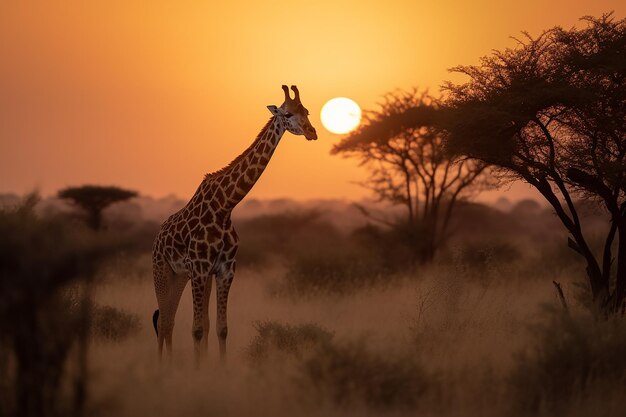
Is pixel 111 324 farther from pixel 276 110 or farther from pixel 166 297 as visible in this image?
pixel 276 110

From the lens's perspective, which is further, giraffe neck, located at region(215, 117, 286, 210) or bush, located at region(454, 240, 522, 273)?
bush, located at region(454, 240, 522, 273)

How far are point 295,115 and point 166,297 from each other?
9.10 feet

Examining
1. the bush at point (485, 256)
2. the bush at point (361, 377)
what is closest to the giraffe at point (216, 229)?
the bush at point (361, 377)

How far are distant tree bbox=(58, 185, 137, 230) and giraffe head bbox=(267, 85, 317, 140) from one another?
21142mm

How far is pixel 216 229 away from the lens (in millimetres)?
9344

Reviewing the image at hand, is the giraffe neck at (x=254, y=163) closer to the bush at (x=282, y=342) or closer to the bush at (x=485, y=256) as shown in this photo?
the bush at (x=282, y=342)

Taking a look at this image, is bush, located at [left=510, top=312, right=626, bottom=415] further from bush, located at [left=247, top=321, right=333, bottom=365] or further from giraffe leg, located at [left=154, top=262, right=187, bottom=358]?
giraffe leg, located at [left=154, top=262, right=187, bottom=358]

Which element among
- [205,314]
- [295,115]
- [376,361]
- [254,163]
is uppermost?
[295,115]

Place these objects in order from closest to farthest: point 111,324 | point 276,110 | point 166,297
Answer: point 276,110, point 166,297, point 111,324

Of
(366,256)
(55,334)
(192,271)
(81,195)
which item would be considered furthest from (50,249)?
(81,195)

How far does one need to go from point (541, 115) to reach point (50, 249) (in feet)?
25.6

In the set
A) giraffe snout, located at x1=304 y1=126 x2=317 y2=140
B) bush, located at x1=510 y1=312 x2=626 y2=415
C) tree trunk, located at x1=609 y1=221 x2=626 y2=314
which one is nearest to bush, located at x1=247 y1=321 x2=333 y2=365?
giraffe snout, located at x1=304 y1=126 x2=317 y2=140

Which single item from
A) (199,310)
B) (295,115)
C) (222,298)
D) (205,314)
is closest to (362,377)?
(222,298)

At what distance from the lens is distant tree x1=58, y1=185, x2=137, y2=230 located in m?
29.4
